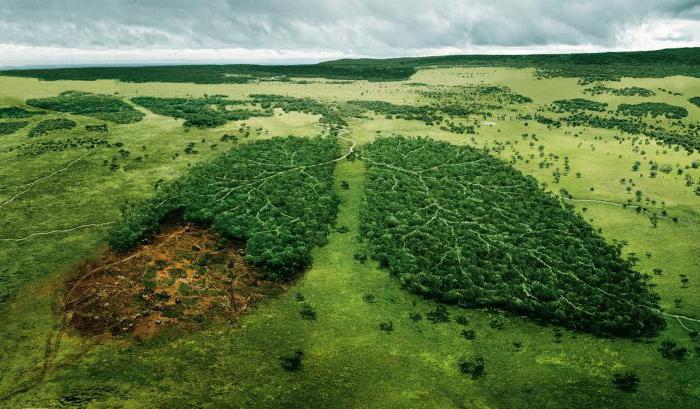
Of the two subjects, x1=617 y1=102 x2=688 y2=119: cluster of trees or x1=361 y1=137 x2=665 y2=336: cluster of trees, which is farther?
x1=617 y1=102 x2=688 y2=119: cluster of trees

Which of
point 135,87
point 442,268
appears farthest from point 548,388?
point 135,87

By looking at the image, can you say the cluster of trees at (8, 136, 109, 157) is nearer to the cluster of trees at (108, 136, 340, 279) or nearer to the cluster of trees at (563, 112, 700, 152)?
the cluster of trees at (108, 136, 340, 279)

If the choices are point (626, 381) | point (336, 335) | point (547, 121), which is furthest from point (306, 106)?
point (626, 381)

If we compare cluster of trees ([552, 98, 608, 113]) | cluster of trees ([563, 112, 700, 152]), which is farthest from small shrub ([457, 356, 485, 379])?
cluster of trees ([552, 98, 608, 113])

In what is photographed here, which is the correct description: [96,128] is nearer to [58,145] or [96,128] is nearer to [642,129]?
[58,145]

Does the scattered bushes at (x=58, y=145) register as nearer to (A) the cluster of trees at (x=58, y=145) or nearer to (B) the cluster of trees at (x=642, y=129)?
(A) the cluster of trees at (x=58, y=145)

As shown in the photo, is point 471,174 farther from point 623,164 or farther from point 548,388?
point 548,388

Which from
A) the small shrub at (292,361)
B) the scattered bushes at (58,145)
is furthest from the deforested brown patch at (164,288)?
the scattered bushes at (58,145)
